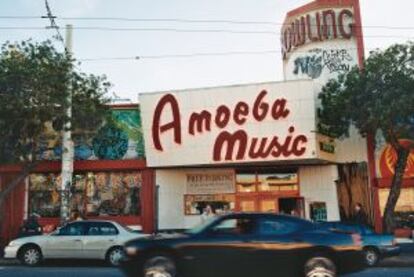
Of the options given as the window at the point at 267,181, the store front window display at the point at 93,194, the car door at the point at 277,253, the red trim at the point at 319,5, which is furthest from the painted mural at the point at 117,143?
the car door at the point at 277,253

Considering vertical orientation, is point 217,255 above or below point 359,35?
below

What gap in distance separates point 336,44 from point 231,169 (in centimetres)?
750

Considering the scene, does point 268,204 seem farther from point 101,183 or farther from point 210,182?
point 101,183

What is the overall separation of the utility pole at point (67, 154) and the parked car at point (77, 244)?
3.62 m

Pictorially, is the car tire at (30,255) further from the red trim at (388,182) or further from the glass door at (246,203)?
the red trim at (388,182)

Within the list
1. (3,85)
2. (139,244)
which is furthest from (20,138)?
(139,244)

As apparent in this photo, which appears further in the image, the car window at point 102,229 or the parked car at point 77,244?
the car window at point 102,229

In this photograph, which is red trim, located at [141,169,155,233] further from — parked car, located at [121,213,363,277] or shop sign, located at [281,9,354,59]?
parked car, located at [121,213,363,277]

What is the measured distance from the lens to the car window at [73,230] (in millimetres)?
19891

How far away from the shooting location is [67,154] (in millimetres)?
24344

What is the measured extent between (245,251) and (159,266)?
175cm

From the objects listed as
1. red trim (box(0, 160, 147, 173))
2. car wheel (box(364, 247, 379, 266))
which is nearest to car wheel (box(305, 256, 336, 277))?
car wheel (box(364, 247, 379, 266))

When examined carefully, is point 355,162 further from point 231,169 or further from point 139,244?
point 139,244

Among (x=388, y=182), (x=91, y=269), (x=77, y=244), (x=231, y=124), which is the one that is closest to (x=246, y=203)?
(x=231, y=124)
